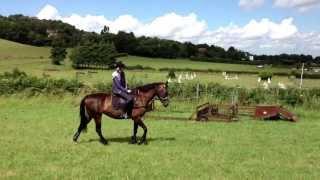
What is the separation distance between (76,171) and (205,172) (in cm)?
309

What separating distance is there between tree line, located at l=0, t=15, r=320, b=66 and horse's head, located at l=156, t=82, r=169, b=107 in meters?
83.5

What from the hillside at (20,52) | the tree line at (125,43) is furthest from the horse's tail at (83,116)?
the hillside at (20,52)

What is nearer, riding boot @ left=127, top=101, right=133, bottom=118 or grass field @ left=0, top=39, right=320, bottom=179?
grass field @ left=0, top=39, right=320, bottom=179

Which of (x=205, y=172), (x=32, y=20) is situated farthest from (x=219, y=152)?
(x=32, y=20)

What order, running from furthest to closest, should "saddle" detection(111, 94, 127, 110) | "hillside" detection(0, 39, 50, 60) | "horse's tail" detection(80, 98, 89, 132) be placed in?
"hillside" detection(0, 39, 50, 60) < "horse's tail" detection(80, 98, 89, 132) < "saddle" detection(111, 94, 127, 110)

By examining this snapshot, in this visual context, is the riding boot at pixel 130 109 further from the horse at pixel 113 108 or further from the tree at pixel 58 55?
the tree at pixel 58 55

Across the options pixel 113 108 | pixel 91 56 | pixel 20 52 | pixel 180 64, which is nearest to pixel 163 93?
pixel 113 108

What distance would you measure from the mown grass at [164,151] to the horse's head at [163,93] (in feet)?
4.68

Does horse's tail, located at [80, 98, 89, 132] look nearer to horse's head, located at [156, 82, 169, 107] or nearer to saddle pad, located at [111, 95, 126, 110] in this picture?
saddle pad, located at [111, 95, 126, 110]

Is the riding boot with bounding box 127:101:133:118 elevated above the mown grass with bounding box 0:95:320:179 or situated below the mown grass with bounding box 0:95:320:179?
above

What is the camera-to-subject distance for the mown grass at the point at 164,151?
1301 cm

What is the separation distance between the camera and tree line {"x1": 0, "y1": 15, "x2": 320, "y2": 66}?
379 feet

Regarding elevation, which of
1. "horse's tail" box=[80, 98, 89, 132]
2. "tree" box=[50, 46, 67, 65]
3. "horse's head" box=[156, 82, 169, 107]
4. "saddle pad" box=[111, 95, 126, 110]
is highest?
"horse's head" box=[156, 82, 169, 107]

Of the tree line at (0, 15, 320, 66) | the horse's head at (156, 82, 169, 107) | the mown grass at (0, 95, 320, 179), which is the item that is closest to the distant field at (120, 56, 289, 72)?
the tree line at (0, 15, 320, 66)
